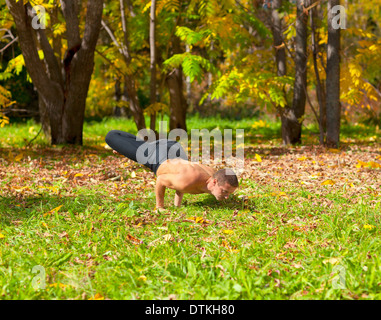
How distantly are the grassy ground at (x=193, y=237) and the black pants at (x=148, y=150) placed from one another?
0.46 m

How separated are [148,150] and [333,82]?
4952 mm

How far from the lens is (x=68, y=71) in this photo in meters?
9.23

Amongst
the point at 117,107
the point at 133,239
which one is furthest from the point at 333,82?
the point at 117,107

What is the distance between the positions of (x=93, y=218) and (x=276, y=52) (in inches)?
277

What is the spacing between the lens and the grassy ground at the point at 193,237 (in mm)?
3062

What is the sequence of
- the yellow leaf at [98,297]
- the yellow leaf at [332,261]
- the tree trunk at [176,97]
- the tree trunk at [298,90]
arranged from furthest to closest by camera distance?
the tree trunk at [176,97] < the tree trunk at [298,90] < the yellow leaf at [332,261] < the yellow leaf at [98,297]

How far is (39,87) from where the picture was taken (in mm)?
9062

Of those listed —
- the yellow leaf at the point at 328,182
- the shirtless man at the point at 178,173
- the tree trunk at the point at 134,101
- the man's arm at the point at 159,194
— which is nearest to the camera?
the shirtless man at the point at 178,173

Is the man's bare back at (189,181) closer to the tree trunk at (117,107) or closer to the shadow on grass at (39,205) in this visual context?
the shadow on grass at (39,205)

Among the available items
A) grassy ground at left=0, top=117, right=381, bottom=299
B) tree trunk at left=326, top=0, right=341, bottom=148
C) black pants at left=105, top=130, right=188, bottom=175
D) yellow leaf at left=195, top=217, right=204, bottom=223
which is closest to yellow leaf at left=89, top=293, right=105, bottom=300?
grassy ground at left=0, top=117, right=381, bottom=299

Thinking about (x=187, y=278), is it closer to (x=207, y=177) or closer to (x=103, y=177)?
(x=207, y=177)

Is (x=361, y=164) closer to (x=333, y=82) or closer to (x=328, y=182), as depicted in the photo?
(x=328, y=182)

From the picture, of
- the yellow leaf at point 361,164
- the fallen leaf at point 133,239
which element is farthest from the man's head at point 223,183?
the yellow leaf at point 361,164

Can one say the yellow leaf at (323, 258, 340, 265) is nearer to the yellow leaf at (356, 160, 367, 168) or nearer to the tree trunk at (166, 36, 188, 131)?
the yellow leaf at (356, 160, 367, 168)
